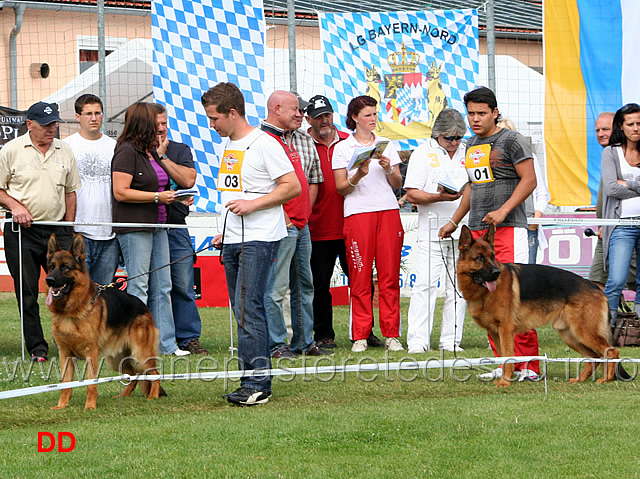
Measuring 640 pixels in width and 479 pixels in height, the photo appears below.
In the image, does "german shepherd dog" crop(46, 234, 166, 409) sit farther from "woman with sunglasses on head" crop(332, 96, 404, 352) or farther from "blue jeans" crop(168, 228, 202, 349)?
"woman with sunglasses on head" crop(332, 96, 404, 352)

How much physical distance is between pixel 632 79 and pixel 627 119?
128 inches


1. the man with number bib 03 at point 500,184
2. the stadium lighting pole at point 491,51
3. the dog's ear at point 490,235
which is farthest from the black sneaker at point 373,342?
the stadium lighting pole at point 491,51

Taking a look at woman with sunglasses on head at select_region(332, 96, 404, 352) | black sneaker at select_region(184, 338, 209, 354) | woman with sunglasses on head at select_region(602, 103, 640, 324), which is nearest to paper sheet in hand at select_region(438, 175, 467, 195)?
woman with sunglasses on head at select_region(332, 96, 404, 352)

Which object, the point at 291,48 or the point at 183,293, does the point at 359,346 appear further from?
the point at 291,48

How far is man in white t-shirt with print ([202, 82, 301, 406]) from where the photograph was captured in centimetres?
504

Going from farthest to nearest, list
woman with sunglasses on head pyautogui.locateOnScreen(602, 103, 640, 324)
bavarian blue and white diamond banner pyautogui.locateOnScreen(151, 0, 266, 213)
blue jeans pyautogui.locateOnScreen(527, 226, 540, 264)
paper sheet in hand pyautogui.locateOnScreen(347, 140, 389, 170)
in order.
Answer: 1. bavarian blue and white diamond banner pyautogui.locateOnScreen(151, 0, 266, 213)
2. blue jeans pyautogui.locateOnScreen(527, 226, 540, 264)
3. woman with sunglasses on head pyautogui.locateOnScreen(602, 103, 640, 324)
4. paper sheet in hand pyautogui.locateOnScreen(347, 140, 389, 170)

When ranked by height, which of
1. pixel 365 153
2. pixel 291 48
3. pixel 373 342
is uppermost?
pixel 291 48

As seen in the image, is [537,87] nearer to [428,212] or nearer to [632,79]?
[632,79]

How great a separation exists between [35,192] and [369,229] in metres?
2.88

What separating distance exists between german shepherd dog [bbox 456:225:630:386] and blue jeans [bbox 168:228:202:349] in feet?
9.50

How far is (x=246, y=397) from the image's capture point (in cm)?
518

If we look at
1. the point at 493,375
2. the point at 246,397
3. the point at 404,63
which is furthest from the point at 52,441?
A: the point at 404,63

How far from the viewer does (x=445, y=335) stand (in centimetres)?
759

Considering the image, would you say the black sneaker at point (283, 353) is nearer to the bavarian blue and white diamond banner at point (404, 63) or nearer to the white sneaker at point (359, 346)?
the white sneaker at point (359, 346)
